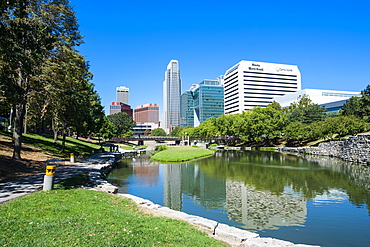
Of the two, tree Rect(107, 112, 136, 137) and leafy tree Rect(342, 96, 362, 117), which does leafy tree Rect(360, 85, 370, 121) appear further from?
tree Rect(107, 112, 136, 137)

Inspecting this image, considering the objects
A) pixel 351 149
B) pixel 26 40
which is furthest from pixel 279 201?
pixel 351 149

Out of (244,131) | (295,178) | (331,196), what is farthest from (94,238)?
(244,131)

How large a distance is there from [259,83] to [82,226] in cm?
18448

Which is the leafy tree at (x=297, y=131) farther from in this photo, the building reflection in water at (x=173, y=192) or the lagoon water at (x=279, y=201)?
the building reflection in water at (x=173, y=192)

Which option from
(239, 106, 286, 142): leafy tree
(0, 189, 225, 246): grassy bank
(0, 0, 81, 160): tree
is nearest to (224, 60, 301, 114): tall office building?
(239, 106, 286, 142): leafy tree

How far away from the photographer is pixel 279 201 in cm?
1900

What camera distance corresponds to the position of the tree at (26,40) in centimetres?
1745

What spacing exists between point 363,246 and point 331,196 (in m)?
10.1

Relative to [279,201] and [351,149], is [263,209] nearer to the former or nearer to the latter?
[279,201]

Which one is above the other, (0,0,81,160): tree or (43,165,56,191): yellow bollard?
(0,0,81,160): tree

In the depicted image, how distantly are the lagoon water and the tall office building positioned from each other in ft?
495

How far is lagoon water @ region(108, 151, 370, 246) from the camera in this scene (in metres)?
13.3

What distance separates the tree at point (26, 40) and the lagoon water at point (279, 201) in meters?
12.2

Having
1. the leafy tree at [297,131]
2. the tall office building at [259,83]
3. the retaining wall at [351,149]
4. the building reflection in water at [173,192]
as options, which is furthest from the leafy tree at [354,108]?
the tall office building at [259,83]
